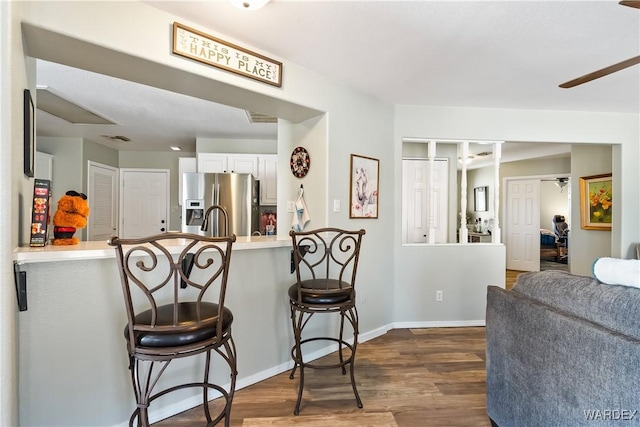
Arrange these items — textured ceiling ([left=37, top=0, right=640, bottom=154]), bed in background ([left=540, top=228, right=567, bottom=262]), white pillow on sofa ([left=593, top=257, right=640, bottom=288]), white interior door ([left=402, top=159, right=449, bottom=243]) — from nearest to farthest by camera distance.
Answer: white pillow on sofa ([left=593, top=257, right=640, bottom=288]) < textured ceiling ([left=37, top=0, right=640, bottom=154]) < white interior door ([left=402, top=159, right=449, bottom=243]) < bed in background ([left=540, top=228, right=567, bottom=262])

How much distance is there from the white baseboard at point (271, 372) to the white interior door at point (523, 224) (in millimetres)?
4079

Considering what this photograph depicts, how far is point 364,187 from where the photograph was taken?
294cm

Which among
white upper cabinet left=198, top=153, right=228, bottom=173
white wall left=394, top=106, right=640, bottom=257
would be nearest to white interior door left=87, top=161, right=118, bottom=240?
white upper cabinet left=198, top=153, right=228, bottom=173

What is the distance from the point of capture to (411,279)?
10.9ft

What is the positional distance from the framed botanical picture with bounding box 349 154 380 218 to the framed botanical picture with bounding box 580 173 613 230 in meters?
3.26

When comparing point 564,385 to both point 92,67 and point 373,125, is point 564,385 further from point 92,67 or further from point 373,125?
point 92,67

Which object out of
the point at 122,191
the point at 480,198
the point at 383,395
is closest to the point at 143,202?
the point at 122,191

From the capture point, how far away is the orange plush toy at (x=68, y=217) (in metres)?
1.60

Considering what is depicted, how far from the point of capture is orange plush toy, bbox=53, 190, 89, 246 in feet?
5.24

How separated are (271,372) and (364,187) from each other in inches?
69.3

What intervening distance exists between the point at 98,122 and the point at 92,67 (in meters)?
2.80

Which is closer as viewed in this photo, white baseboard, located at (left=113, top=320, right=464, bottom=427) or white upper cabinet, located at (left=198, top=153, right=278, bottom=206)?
white baseboard, located at (left=113, top=320, right=464, bottom=427)

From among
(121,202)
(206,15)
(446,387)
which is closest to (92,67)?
(206,15)

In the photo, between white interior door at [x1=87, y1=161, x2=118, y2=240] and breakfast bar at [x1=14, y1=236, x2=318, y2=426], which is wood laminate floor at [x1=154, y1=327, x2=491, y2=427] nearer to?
breakfast bar at [x1=14, y1=236, x2=318, y2=426]
